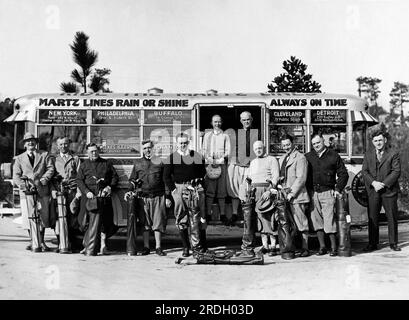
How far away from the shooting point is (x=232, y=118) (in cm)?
980

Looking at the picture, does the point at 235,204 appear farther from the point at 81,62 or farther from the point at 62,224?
the point at 81,62

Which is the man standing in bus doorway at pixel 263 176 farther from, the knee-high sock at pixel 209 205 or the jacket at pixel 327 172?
the knee-high sock at pixel 209 205

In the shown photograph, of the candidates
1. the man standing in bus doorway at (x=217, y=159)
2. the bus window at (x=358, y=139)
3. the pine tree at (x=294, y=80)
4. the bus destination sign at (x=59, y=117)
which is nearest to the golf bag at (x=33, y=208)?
the bus destination sign at (x=59, y=117)

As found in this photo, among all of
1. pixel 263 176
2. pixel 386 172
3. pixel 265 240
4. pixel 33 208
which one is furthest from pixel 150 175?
pixel 386 172

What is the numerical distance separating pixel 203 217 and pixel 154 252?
1328 mm

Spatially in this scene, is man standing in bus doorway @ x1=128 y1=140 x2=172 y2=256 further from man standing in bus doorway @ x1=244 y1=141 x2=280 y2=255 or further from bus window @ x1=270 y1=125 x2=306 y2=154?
bus window @ x1=270 y1=125 x2=306 y2=154

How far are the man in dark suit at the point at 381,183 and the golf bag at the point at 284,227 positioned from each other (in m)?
1.58

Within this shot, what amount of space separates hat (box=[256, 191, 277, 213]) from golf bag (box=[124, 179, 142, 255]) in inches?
80.1

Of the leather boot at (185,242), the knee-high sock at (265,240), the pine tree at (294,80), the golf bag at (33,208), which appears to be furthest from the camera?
the pine tree at (294,80)

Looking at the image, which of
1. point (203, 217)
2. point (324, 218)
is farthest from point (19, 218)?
point (324, 218)

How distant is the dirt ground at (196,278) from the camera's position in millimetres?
5730

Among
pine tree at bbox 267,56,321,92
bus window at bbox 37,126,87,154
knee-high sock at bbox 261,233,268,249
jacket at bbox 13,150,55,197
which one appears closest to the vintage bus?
bus window at bbox 37,126,87,154

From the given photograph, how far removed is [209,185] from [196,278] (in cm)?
235

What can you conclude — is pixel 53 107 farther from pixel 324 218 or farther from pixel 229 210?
pixel 324 218
